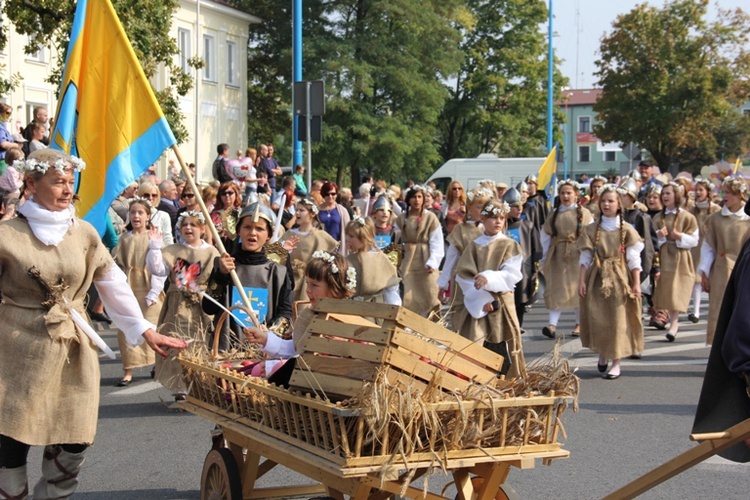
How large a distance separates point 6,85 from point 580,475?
521 inches

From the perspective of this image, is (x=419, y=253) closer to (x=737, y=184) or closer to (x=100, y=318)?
(x=737, y=184)

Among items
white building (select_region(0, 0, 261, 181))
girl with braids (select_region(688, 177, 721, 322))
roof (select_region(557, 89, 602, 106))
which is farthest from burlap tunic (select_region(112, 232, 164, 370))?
roof (select_region(557, 89, 602, 106))

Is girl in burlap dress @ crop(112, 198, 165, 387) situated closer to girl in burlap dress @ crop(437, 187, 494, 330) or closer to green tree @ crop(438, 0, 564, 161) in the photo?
girl in burlap dress @ crop(437, 187, 494, 330)

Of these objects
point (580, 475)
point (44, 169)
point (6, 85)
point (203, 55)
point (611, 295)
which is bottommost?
point (580, 475)

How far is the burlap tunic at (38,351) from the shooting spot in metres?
5.00

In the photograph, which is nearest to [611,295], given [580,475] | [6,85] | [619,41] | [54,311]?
[580,475]

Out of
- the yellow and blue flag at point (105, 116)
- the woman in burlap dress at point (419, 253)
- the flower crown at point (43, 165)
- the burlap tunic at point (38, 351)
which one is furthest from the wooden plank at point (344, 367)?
the woman in burlap dress at point (419, 253)

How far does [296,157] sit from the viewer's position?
62.4 feet

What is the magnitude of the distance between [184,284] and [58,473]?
3.82m

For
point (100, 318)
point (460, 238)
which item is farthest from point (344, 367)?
point (100, 318)

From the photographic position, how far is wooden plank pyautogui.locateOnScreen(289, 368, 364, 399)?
177 inches

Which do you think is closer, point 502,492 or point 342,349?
point 342,349

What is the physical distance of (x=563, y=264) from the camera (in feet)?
46.5

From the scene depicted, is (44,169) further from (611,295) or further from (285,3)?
(285,3)
